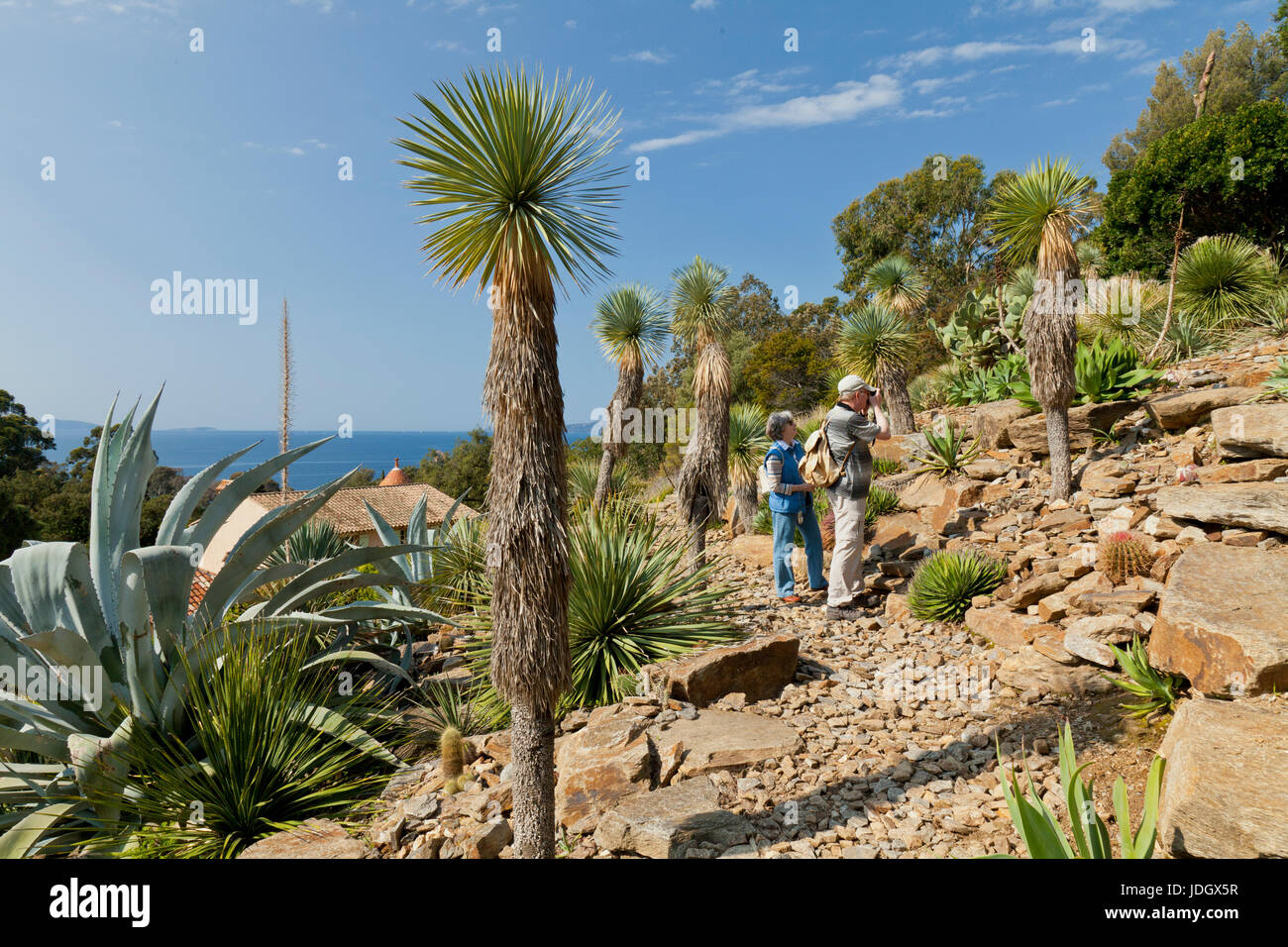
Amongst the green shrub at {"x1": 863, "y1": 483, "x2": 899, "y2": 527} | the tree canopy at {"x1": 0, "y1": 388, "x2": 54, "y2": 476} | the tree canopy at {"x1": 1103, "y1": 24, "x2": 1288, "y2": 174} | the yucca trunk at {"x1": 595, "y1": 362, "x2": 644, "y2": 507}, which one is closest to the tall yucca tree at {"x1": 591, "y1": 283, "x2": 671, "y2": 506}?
the yucca trunk at {"x1": 595, "y1": 362, "x2": 644, "y2": 507}

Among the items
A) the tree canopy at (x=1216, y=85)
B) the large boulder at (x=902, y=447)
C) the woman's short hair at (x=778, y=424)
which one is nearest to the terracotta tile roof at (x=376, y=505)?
Answer: the large boulder at (x=902, y=447)

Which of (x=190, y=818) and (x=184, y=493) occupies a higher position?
(x=184, y=493)

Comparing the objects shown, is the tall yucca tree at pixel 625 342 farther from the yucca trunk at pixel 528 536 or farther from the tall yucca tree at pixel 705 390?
the yucca trunk at pixel 528 536

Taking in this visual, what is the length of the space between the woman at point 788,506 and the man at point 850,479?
18.4 inches

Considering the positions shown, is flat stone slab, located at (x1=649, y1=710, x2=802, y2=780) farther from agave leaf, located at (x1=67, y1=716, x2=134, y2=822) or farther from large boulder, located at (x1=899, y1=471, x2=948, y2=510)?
large boulder, located at (x1=899, y1=471, x2=948, y2=510)

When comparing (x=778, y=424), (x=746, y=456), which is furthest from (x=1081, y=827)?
(x=746, y=456)

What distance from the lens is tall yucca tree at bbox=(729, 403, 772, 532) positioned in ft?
40.0

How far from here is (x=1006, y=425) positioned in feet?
33.6

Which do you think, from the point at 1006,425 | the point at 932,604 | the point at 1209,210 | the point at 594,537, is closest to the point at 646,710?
the point at 594,537

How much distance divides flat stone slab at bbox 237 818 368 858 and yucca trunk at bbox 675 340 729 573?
18.1ft

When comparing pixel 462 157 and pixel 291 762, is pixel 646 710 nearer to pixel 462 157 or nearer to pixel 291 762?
pixel 291 762

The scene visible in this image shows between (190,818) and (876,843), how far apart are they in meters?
3.88

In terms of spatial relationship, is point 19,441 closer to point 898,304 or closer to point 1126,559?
point 898,304

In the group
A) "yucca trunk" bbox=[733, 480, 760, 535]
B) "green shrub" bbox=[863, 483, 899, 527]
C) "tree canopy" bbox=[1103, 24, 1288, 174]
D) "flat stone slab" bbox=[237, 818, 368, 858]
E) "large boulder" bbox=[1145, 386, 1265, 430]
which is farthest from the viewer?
"tree canopy" bbox=[1103, 24, 1288, 174]
